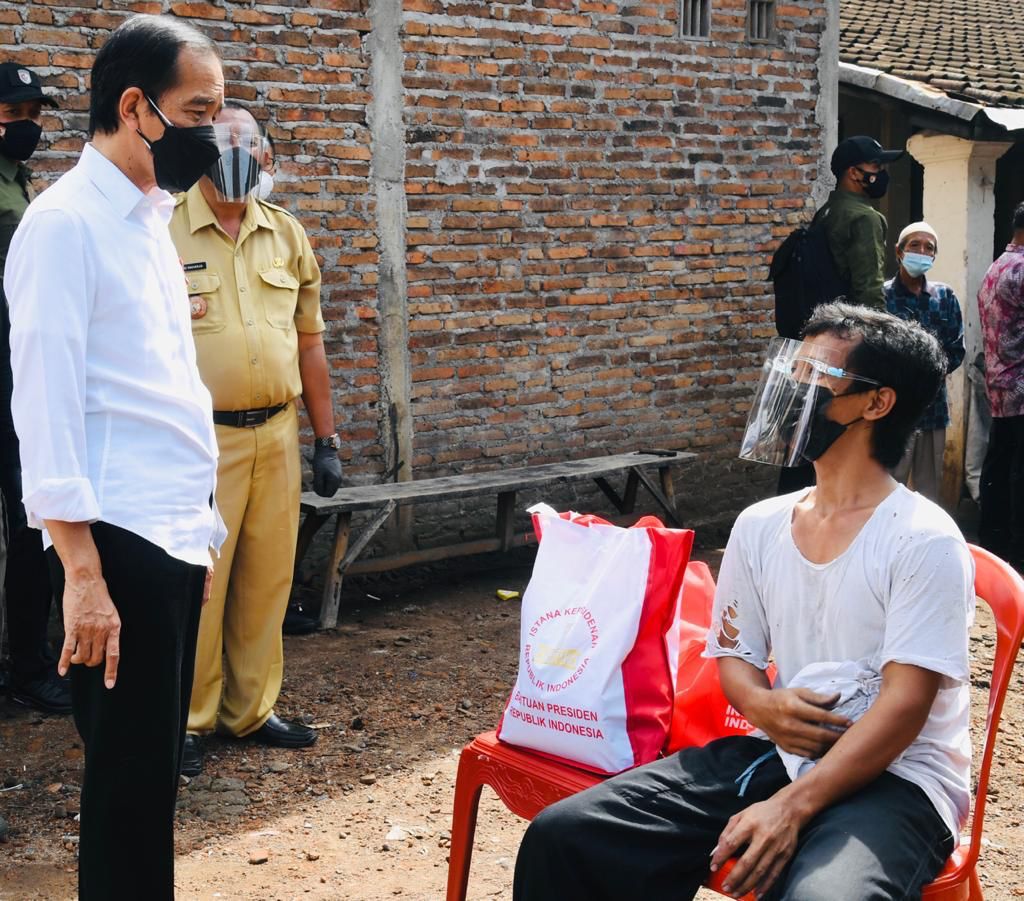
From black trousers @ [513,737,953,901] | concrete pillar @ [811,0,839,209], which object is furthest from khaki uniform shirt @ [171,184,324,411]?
concrete pillar @ [811,0,839,209]

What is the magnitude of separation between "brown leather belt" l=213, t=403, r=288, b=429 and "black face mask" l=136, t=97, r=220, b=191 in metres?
1.59

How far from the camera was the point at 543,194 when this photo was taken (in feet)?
22.6

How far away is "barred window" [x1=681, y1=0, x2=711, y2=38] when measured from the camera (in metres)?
7.41

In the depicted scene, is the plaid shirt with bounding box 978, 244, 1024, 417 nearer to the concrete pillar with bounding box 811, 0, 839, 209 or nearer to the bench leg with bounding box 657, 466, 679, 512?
the concrete pillar with bounding box 811, 0, 839, 209

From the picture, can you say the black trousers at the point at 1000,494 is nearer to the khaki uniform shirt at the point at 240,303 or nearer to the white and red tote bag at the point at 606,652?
the khaki uniform shirt at the point at 240,303

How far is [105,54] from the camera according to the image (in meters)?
2.43

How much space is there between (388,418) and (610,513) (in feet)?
5.47

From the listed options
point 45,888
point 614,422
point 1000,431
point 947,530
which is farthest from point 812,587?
point 1000,431

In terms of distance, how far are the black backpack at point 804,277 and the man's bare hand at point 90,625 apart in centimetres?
497

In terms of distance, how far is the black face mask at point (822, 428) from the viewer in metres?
2.53

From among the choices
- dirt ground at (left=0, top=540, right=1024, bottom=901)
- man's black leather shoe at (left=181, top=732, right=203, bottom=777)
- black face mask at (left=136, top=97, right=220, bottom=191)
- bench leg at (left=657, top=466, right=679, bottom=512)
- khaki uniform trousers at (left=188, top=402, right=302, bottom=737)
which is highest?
black face mask at (left=136, top=97, right=220, bottom=191)

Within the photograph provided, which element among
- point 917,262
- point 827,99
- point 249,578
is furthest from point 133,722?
point 827,99

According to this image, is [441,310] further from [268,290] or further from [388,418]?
[268,290]

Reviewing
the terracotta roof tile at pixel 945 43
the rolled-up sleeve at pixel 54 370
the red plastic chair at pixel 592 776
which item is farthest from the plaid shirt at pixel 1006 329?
the rolled-up sleeve at pixel 54 370
